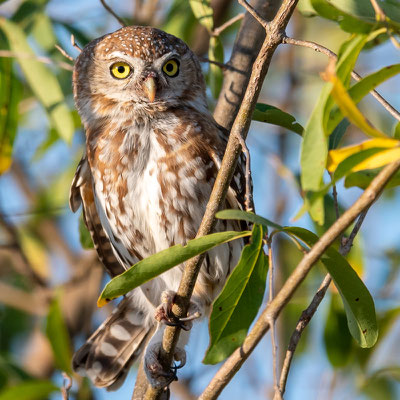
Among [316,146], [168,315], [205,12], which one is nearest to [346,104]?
[316,146]

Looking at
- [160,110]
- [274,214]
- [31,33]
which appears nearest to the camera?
[160,110]

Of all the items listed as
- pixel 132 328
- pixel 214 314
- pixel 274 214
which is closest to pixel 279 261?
pixel 274 214

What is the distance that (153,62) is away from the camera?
337 cm

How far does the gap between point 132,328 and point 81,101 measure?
1281mm

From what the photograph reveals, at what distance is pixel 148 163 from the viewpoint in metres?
3.08

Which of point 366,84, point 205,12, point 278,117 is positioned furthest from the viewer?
point 205,12

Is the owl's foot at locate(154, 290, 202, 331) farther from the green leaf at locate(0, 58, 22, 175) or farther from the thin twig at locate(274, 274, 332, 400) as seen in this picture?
the green leaf at locate(0, 58, 22, 175)

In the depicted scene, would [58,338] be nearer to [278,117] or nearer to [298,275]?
[278,117]

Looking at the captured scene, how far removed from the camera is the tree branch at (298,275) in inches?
59.9

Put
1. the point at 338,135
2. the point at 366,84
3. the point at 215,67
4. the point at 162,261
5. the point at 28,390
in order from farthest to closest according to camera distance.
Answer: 1. the point at 28,390
2. the point at 215,67
3. the point at 338,135
4. the point at 162,261
5. the point at 366,84

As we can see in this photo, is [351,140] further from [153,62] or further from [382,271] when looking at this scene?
[153,62]

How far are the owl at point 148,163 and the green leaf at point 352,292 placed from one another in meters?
0.83

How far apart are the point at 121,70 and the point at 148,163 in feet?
1.95

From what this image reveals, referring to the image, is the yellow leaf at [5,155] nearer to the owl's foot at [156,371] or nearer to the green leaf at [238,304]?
the owl's foot at [156,371]
